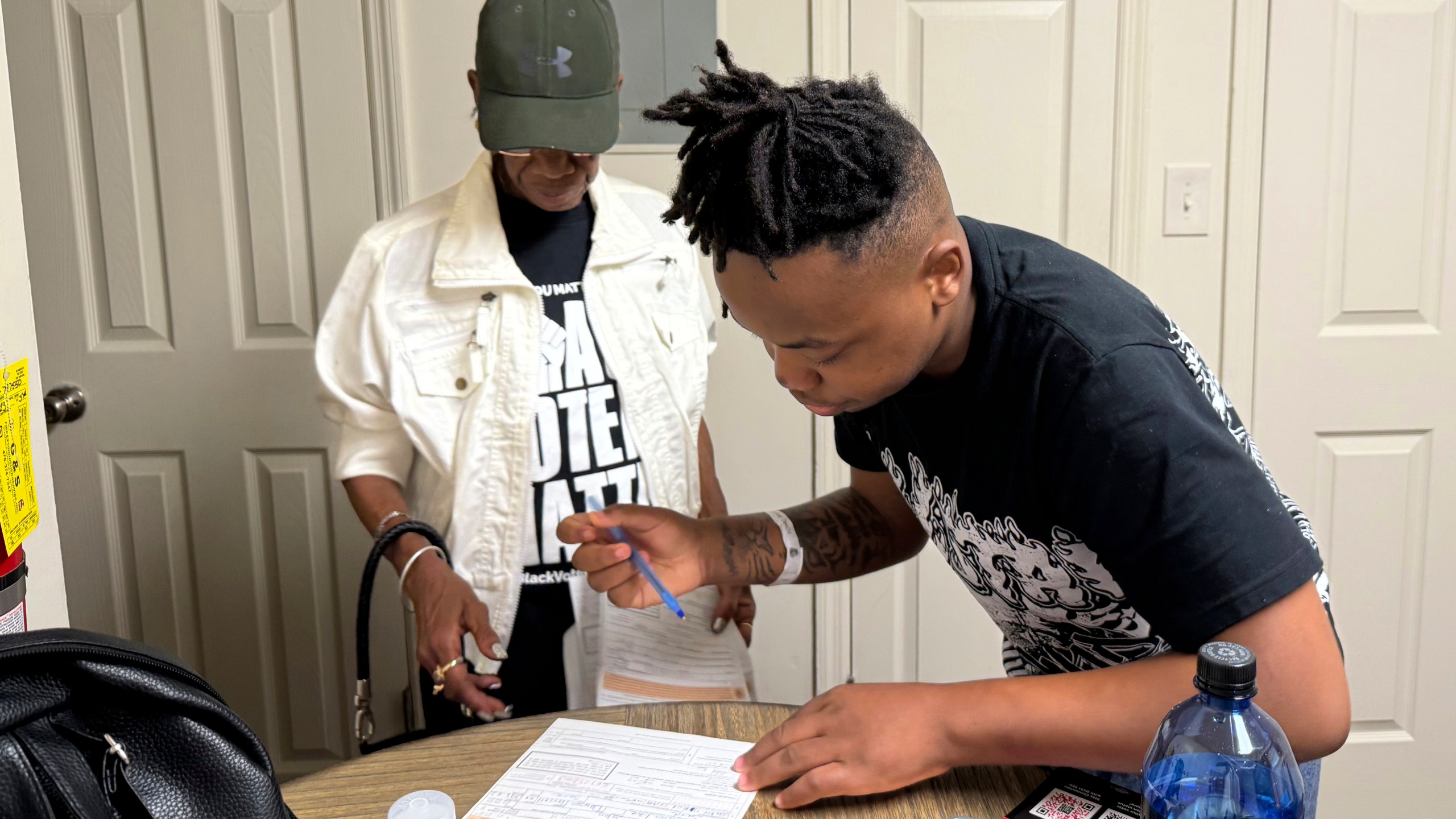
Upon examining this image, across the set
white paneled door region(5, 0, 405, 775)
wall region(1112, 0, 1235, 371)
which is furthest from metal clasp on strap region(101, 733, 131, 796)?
wall region(1112, 0, 1235, 371)

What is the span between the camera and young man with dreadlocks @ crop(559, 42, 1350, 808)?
840 millimetres

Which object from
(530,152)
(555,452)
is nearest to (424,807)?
(555,452)

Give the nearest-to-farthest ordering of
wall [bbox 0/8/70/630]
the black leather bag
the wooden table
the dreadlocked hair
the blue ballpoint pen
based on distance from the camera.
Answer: the black leather bag, the dreadlocked hair, the wooden table, wall [bbox 0/8/70/630], the blue ballpoint pen

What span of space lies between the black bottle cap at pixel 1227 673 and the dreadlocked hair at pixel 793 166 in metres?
0.41

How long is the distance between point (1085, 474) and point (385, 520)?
1.11 metres

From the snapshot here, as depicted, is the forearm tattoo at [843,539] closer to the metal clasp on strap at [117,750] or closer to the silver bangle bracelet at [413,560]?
the silver bangle bracelet at [413,560]

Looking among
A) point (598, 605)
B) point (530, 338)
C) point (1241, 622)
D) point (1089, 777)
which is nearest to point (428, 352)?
point (530, 338)

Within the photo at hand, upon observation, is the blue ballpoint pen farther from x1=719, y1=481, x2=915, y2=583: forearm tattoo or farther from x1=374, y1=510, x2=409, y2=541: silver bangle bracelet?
x1=374, y1=510, x2=409, y2=541: silver bangle bracelet

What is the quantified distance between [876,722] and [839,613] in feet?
4.82

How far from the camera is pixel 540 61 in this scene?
1.58 metres

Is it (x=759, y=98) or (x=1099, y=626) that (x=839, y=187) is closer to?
(x=759, y=98)

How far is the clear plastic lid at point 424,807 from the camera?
0.96 m

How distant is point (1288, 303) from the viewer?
2.30 meters

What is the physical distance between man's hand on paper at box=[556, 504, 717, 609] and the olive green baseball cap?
1.92 feet
